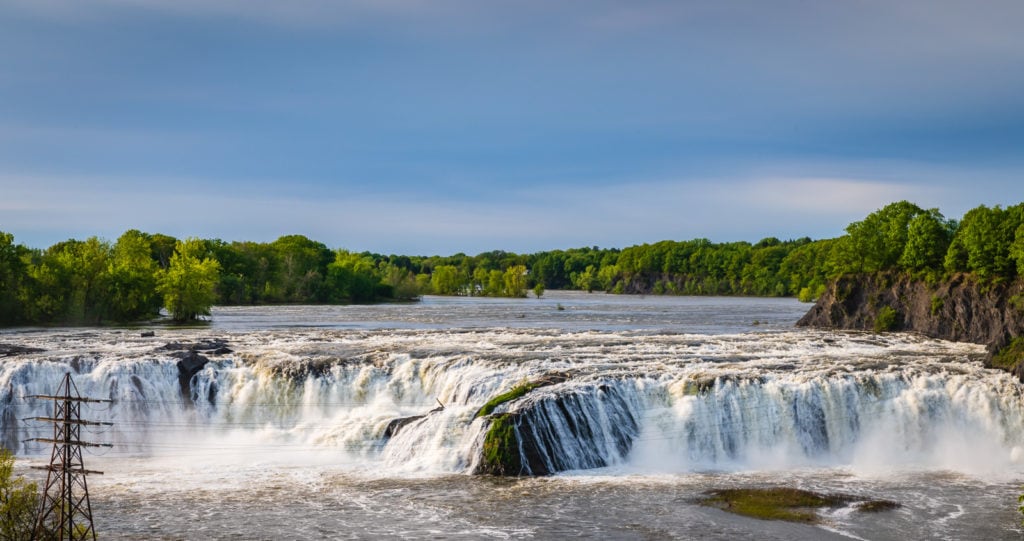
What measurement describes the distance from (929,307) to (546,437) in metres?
37.4

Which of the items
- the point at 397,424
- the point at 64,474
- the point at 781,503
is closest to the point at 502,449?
the point at 397,424

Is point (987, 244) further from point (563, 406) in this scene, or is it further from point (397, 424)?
point (397, 424)

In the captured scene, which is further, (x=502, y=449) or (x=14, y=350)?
(x=14, y=350)

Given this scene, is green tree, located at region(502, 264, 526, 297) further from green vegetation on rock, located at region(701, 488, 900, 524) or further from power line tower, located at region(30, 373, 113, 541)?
power line tower, located at region(30, 373, 113, 541)

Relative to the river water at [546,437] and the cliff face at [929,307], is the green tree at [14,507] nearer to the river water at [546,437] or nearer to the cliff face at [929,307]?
the river water at [546,437]

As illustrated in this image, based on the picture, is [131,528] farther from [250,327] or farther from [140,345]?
[250,327]

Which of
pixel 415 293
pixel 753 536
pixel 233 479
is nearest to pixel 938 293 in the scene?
pixel 753 536

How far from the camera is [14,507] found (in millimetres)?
15930

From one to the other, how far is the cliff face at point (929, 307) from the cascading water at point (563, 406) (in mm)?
8418

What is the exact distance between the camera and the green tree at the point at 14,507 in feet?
51.3

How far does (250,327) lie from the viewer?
206 ft

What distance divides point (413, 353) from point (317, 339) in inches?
489

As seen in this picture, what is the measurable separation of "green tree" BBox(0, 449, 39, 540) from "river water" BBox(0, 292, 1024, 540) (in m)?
3.90

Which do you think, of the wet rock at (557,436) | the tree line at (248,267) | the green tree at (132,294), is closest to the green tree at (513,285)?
the tree line at (248,267)
